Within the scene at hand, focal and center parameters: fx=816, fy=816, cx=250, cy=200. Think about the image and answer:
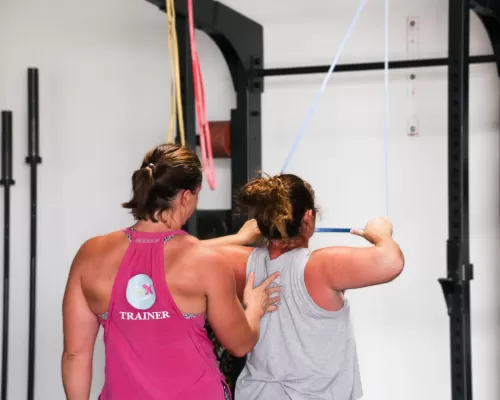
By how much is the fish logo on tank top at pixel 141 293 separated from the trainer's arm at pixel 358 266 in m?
0.40

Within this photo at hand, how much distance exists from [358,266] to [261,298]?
253 millimetres

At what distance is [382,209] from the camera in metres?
3.16

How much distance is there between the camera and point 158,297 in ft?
5.87

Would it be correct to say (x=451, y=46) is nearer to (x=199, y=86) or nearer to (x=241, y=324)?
(x=199, y=86)

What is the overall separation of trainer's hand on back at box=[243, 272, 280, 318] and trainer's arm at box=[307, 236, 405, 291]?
0.14 m

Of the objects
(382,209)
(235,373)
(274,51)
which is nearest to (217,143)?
(274,51)

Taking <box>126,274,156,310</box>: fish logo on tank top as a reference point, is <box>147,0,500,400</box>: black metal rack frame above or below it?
above

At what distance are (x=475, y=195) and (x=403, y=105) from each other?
1.42 feet

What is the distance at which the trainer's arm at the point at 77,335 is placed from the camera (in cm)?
190

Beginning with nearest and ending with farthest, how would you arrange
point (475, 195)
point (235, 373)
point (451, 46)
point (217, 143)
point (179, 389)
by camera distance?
point (179, 389) → point (451, 46) → point (235, 373) → point (475, 195) → point (217, 143)

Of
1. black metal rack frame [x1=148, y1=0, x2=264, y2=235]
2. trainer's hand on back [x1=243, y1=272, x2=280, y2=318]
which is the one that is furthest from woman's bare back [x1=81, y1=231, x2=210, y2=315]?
black metal rack frame [x1=148, y1=0, x2=264, y2=235]

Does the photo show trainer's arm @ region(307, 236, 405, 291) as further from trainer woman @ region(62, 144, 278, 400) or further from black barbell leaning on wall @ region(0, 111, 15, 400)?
black barbell leaning on wall @ region(0, 111, 15, 400)

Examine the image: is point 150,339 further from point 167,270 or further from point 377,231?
point 377,231

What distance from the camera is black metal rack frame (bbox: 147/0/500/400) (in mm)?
2305
